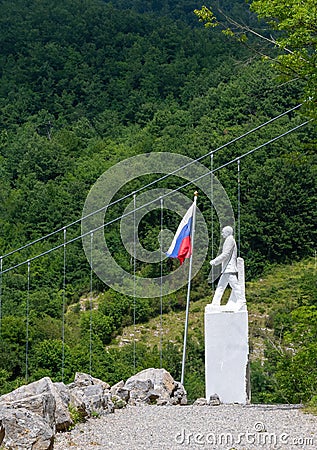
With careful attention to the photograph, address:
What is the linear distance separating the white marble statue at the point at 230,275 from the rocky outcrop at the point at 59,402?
5.47 ft

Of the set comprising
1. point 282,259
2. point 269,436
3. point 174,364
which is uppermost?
point 282,259

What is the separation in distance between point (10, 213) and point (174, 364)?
22.1 meters

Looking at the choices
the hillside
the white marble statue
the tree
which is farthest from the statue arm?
the hillside

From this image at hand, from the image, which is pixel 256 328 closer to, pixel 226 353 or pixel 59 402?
pixel 226 353

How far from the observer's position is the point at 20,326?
116ft

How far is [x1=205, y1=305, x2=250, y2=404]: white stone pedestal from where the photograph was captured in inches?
571

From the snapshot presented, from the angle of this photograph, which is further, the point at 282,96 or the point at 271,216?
the point at 282,96

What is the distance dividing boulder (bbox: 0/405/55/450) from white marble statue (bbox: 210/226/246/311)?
746 centimetres

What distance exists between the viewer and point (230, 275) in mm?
15000

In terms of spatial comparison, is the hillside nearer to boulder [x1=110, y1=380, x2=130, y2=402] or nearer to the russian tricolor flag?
the russian tricolor flag

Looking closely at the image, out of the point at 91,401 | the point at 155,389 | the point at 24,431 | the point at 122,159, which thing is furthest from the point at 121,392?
the point at 122,159

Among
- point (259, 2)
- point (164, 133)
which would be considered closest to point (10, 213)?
point (164, 133)

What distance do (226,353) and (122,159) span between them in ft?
133

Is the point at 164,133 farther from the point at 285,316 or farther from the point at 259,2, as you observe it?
the point at 259,2
